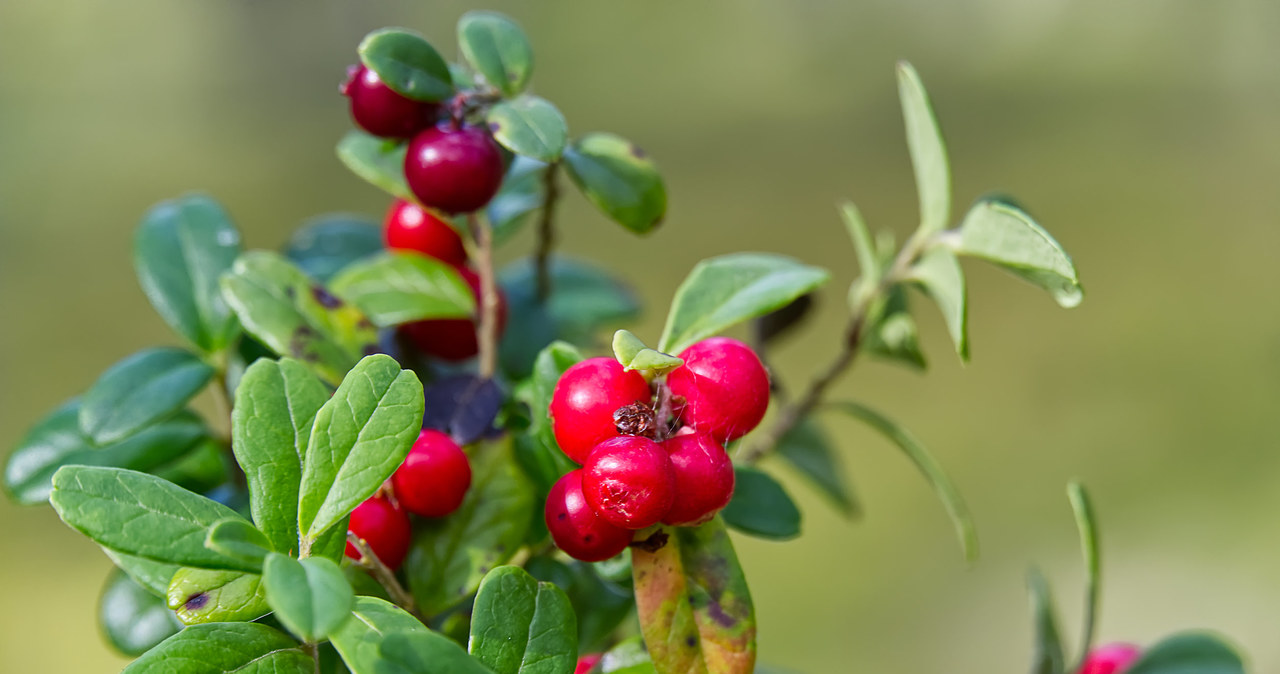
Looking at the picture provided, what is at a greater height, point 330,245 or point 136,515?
point 330,245

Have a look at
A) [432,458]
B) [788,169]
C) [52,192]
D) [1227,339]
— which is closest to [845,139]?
[788,169]

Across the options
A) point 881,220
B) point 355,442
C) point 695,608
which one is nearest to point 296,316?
point 355,442

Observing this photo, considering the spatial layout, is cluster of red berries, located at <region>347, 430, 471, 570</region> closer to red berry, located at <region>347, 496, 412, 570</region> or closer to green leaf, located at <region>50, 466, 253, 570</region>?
red berry, located at <region>347, 496, 412, 570</region>

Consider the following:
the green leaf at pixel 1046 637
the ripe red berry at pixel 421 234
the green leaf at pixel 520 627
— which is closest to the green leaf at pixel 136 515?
the green leaf at pixel 520 627

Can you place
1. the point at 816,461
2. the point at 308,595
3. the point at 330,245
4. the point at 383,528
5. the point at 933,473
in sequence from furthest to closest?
1. the point at 816,461
2. the point at 330,245
3. the point at 933,473
4. the point at 383,528
5. the point at 308,595

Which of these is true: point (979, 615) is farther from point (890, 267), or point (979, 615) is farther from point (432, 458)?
point (432, 458)

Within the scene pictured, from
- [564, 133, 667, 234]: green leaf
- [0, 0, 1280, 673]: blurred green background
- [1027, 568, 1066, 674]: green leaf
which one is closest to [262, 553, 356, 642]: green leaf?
[564, 133, 667, 234]: green leaf

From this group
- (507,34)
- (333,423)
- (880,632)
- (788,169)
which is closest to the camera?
(333,423)

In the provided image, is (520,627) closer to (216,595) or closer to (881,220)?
(216,595)
